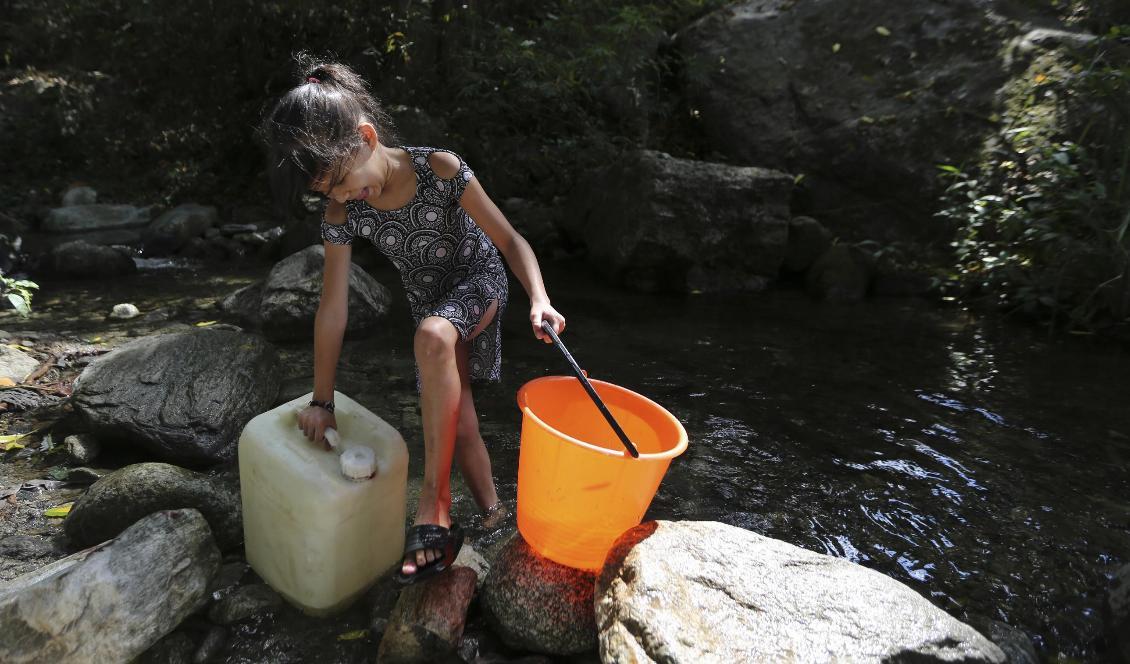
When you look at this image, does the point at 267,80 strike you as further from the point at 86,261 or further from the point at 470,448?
the point at 470,448

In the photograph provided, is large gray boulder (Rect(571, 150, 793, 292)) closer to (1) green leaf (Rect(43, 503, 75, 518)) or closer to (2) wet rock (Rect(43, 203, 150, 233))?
(1) green leaf (Rect(43, 503, 75, 518))

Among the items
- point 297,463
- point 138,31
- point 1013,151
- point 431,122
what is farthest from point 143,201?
point 1013,151

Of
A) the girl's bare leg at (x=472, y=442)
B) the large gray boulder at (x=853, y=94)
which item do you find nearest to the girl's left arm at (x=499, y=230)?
Result: the girl's bare leg at (x=472, y=442)

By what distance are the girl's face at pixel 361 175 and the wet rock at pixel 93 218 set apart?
25.5 feet

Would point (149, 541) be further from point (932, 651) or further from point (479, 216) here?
point (932, 651)

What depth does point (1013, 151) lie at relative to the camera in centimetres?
622

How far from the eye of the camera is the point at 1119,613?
6.16 ft

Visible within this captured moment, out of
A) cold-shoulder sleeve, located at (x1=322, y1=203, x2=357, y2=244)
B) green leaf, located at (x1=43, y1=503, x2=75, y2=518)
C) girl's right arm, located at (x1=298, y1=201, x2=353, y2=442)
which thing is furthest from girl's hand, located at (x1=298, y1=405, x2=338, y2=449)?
green leaf, located at (x1=43, y1=503, x2=75, y2=518)

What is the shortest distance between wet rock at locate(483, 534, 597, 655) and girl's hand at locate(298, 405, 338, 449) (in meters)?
0.58

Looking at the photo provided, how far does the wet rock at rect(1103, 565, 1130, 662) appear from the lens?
6.03 ft

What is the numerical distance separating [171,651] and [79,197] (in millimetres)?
8710

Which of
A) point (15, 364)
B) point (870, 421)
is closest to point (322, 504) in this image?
point (870, 421)

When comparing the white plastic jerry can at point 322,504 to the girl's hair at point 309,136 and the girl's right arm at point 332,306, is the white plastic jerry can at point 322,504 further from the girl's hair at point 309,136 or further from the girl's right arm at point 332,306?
the girl's hair at point 309,136

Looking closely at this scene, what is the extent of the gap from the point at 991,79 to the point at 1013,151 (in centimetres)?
118
